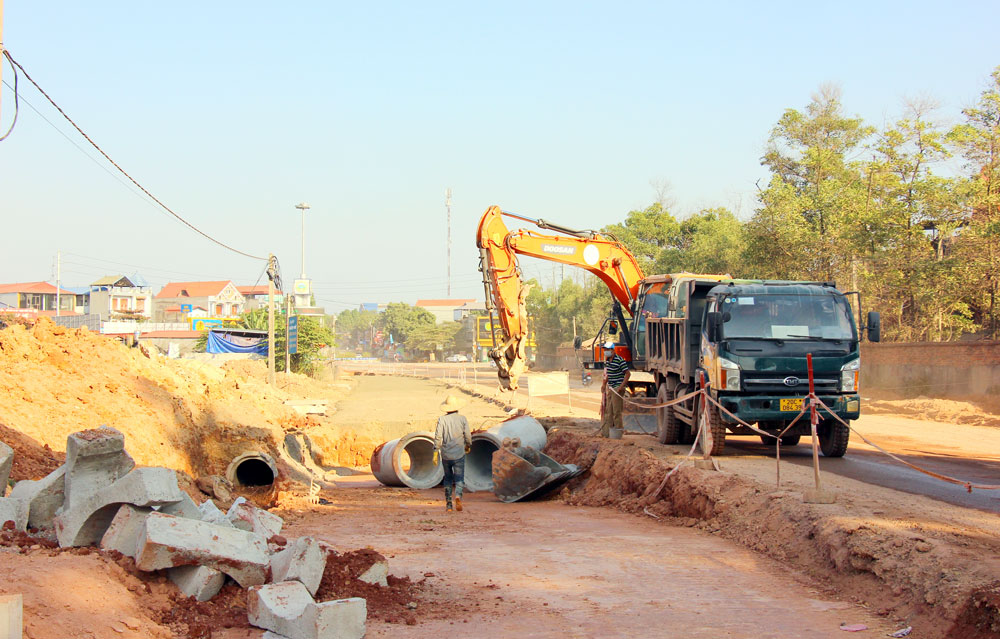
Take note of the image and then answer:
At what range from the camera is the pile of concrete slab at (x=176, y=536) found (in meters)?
5.55

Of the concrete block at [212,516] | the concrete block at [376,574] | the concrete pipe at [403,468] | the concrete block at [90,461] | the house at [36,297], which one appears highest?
the house at [36,297]

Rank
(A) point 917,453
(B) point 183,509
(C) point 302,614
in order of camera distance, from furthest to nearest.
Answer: (A) point 917,453, (B) point 183,509, (C) point 302,614

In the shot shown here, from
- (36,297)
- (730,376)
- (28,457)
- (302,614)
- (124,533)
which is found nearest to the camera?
(302,614)

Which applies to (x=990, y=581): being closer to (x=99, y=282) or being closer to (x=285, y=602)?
(x=285, y=602)

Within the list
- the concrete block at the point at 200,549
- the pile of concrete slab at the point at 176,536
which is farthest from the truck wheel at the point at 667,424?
the concrete block at the point at 200,549

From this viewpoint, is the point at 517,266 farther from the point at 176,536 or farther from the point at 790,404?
the point at 176,536

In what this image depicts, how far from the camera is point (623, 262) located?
60.3 ft

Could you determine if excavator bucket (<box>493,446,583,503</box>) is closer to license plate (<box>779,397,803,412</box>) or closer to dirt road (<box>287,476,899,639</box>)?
dirt road (<box>287,476,899,639</box>)

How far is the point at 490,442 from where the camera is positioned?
16.4 meters

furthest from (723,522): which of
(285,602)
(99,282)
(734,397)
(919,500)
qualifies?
(99,282)

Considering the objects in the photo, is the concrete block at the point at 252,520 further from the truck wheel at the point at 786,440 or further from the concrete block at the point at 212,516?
the truck wheel at the point at 786,440

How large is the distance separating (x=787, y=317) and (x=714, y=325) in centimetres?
110

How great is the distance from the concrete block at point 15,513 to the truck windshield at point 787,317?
29.7 feet

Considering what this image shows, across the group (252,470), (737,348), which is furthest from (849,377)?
(252,470)
